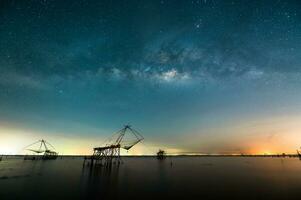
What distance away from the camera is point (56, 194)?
2862 centimetres

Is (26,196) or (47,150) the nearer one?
(26,196)

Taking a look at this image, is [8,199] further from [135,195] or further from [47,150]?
[47,150]

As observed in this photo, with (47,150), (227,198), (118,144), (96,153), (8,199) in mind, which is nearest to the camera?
(8,199)

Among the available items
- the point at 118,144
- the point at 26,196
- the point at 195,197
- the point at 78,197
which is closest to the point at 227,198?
the point at 195,197

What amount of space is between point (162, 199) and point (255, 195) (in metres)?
14.5

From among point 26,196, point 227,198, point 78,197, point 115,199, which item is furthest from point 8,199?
point 227,198

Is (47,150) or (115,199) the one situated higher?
(47,150)

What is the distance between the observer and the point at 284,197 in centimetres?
2742

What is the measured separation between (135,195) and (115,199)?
3639 millimetres

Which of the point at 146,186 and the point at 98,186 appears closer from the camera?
the point at 98,186

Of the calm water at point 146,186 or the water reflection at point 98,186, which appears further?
the water reflection at point 98,186

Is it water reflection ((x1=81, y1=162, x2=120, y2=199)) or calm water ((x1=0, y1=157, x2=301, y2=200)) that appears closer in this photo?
calm water ((x1=0, y1=157, x2=301, y2=200))

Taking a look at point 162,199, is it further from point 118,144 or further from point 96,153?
point 96,153

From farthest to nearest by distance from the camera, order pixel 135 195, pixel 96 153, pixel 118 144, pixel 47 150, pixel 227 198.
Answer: pixel 47 150, pixel 96 153, pixel 118 144, pixel 135 195, pixel 227 198
